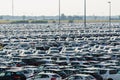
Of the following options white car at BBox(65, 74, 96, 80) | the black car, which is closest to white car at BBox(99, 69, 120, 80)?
white car at BBox(65, 74, 96, 80)

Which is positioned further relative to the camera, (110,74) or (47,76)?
(110,74)

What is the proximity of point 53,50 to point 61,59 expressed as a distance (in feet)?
29.0

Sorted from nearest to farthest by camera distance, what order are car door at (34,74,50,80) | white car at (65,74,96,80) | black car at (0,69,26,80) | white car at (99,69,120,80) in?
white car at (65,74,96,80), car door at (34,74,50,80), black car at (0,69,26,80), white car at (99,69,120,80)

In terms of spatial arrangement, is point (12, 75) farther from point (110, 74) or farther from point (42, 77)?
point (110, 74)

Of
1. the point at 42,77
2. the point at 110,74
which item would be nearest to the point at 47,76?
the point at 42,77

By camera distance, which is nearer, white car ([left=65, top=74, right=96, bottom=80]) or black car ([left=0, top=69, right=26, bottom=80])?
white car ([left=65, top=74, right=96, bottom=80])

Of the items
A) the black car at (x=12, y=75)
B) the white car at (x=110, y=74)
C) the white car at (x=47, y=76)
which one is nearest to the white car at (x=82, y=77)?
the white car at (x=47, y=76)

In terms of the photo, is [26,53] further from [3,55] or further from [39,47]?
[39,47]

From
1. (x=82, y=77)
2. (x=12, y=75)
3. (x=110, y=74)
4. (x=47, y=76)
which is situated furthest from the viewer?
(x=110, y=74)

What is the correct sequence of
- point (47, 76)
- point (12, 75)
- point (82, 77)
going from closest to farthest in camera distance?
point (82, 77)
point (47, 76)
point (12, 75)

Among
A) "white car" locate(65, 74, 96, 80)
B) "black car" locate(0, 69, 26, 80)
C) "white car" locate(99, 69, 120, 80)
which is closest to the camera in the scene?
"white car" locate(65, 74, 96, 80)

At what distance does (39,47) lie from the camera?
5019cm

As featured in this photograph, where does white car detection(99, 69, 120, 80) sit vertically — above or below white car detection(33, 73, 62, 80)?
below

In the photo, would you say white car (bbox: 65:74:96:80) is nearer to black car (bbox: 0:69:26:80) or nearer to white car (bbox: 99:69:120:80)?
white car (bbox: 99:69:120:80)
